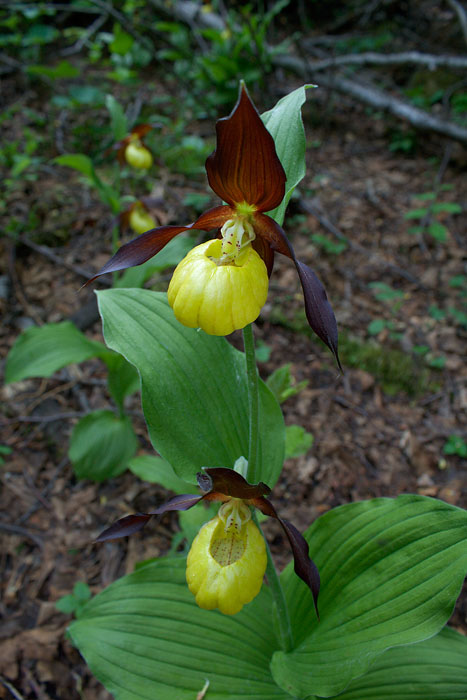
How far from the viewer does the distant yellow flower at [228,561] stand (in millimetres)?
1034

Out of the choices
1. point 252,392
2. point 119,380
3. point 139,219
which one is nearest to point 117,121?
point 139,219

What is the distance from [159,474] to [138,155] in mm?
1850

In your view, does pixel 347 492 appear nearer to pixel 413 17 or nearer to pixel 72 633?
pixel 72 633

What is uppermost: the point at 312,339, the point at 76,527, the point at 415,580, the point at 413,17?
the point at 413,17

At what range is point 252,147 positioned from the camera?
85cm

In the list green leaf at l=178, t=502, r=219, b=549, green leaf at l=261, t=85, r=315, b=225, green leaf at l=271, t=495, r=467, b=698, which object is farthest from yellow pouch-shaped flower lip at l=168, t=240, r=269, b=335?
green leaf at l=178, t=502, r=219, b=549

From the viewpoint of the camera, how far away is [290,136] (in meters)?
1.12

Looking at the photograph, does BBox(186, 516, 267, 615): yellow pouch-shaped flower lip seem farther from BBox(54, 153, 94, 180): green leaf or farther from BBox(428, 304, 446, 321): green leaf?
BBox(428, 304, 446, 321): green leaf

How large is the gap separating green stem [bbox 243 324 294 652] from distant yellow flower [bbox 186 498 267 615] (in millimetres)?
64

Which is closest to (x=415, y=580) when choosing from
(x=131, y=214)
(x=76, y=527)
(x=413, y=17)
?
(x=76, y=527)

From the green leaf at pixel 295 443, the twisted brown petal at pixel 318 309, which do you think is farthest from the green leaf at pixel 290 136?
the green leaf at pixel 295 443

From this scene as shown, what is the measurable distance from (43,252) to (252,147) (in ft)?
9.52

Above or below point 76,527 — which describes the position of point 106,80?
above

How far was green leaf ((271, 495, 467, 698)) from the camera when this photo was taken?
3.57 ft
